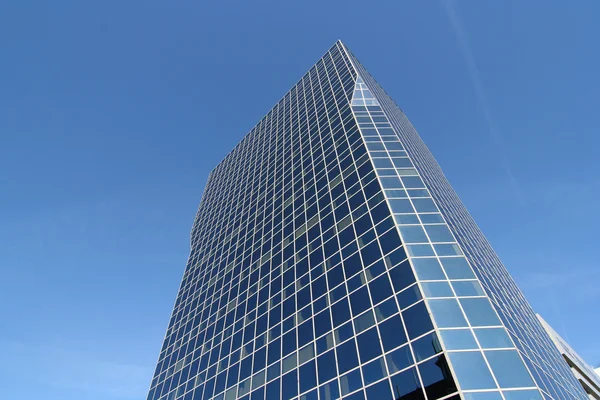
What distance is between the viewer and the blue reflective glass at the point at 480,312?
19875 mm

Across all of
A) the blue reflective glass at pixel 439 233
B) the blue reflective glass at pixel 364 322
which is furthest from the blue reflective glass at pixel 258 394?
the blue reflective glass at pixel 439 233

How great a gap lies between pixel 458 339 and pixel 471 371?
1664 millimetres

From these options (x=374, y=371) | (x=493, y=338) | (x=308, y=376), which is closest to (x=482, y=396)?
(x=493, y=338)

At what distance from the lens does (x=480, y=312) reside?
20.4 m

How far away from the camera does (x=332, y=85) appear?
56.1 m

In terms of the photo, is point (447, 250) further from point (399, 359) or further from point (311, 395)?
point (311, 395)

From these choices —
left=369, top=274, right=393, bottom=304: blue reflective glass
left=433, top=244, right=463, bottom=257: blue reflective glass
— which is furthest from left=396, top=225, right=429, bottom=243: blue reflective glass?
left=369, top=274, right=393, bottom=304: blue reflective glass

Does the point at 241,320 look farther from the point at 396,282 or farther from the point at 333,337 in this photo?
the point at 396,282

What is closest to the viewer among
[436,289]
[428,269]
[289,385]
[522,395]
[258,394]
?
[522,395]

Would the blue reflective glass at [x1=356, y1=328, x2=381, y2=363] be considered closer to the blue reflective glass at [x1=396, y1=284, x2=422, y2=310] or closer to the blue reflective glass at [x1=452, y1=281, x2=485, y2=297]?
the blue reflective glass at [x1=396, y1=284, x2=422, y2=310]

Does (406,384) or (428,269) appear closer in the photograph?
(406,384)

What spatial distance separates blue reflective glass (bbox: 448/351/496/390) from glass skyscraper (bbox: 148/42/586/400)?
0.06 metres

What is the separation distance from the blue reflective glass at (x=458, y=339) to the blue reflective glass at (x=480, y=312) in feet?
3.14

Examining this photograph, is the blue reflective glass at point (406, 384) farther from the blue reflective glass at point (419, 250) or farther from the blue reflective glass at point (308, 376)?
the blue reflective glass at point (419, 250)
